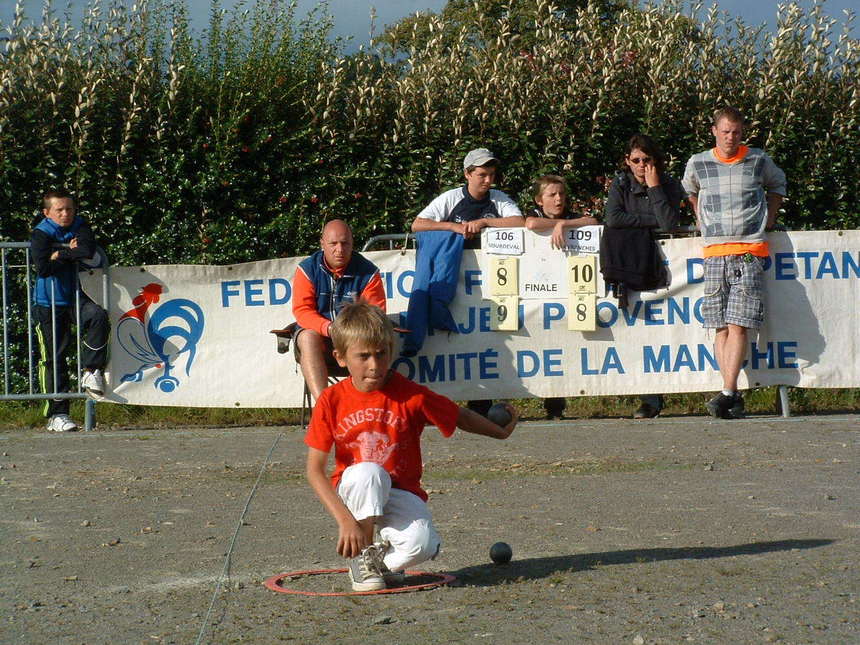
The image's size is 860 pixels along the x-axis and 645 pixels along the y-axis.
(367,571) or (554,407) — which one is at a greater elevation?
(554,407)

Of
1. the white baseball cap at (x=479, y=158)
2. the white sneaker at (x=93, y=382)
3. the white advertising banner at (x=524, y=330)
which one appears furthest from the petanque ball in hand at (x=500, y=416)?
the white sneaker at (x=93, y=382)

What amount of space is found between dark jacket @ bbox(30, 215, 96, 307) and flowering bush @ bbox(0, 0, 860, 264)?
0.72 meters

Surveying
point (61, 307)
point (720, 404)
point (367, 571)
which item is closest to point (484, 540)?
point (367, 571)

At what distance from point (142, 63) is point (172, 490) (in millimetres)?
4816

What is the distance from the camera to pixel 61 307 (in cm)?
1021

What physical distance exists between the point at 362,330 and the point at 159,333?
562cm

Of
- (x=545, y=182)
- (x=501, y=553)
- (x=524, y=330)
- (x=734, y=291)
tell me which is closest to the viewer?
(x=501, y=553)

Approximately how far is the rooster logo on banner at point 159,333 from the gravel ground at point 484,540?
2.52 feet

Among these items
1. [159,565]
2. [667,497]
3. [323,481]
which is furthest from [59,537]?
[667,497]

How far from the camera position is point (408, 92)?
1144cm

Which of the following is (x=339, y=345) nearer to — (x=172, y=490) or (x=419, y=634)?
(x=419, y=634)

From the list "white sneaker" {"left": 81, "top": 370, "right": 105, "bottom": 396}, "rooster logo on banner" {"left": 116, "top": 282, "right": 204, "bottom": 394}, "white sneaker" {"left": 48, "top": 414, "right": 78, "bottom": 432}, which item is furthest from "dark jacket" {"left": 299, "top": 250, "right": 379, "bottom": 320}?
"white sneaker" {"left": 48, "top": 414, "right": 78, "bottom": 432}

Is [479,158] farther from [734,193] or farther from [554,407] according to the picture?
[554,407]

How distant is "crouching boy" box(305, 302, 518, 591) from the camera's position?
5.02 m
